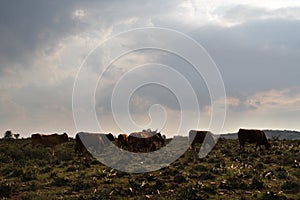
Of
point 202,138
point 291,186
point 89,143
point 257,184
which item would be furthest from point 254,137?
point 257,184

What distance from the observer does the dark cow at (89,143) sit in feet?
107

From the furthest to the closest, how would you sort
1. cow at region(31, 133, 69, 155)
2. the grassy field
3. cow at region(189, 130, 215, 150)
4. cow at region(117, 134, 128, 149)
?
cow at region(189, 130, 215, 150)
cow at region(117, 134, 128, 149)
cow at region(31, 133, 69, 155)
the grassy field

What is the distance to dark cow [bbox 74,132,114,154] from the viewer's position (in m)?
32.7

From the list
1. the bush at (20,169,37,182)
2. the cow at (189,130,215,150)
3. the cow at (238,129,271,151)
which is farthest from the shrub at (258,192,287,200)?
the cow at (189,130,215,150)

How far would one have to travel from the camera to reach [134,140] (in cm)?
3183

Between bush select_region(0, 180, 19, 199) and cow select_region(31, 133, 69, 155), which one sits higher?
cow select_region(31, 133, 69, 155)

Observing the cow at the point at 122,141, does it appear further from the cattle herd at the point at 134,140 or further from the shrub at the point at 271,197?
the shrub at the point at 271,197

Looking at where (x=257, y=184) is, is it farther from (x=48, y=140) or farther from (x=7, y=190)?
(x=48, y=140)

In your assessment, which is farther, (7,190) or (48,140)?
(48,140)

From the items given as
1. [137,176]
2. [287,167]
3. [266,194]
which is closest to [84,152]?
[137,176]

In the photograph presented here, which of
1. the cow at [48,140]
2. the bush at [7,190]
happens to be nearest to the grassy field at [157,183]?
the bush at [7,190]

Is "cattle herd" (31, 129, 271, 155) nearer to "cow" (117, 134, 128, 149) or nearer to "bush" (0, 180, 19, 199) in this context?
"cow" (117, 134, 128, 149)

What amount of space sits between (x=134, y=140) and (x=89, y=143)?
218 inches

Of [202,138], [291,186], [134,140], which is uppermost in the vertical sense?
[202,138]
